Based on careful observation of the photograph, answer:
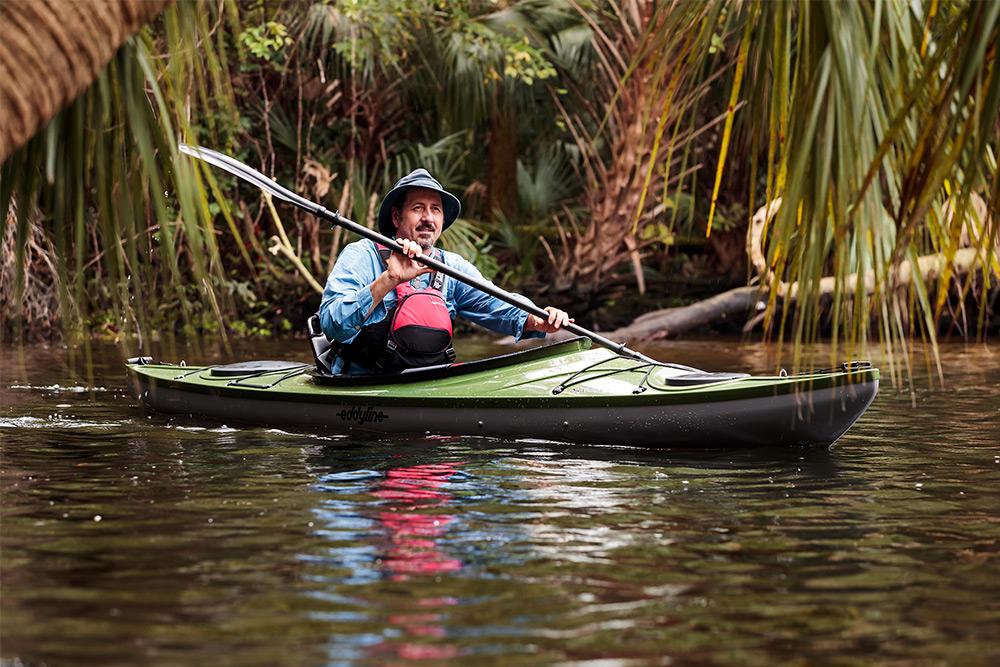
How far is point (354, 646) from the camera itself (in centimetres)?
305

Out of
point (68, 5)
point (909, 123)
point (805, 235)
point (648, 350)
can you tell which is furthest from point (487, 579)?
point (648, 350)

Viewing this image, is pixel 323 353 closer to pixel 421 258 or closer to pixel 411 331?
pixel 411 331

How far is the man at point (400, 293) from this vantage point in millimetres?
7152

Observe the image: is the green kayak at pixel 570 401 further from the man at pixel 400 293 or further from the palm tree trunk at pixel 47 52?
the palm tree trunk at pixel 47 52

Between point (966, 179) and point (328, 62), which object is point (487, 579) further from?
point (328, 62)

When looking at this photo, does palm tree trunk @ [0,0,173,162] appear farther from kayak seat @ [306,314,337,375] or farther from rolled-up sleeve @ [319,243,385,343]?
kayak seat @ [306,314,337,375]

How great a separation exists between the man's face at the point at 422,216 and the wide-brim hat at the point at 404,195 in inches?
2.0

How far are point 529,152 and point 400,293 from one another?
1196 centimetres

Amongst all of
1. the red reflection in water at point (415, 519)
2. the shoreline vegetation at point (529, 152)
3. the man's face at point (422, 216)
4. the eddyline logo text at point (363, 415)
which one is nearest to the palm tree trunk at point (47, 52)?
the shoreline vegetation at point (529, 152)

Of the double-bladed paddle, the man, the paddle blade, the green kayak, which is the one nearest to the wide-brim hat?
the man

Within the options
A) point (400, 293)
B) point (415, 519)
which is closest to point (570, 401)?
point (400, 293)

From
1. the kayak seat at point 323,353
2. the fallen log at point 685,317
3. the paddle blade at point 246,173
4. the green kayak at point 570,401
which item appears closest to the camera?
the paddle blade at point 246,173

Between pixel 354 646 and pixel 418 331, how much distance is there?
444 centimetres

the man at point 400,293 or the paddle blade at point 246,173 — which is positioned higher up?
the paddle blade at point 246,173
